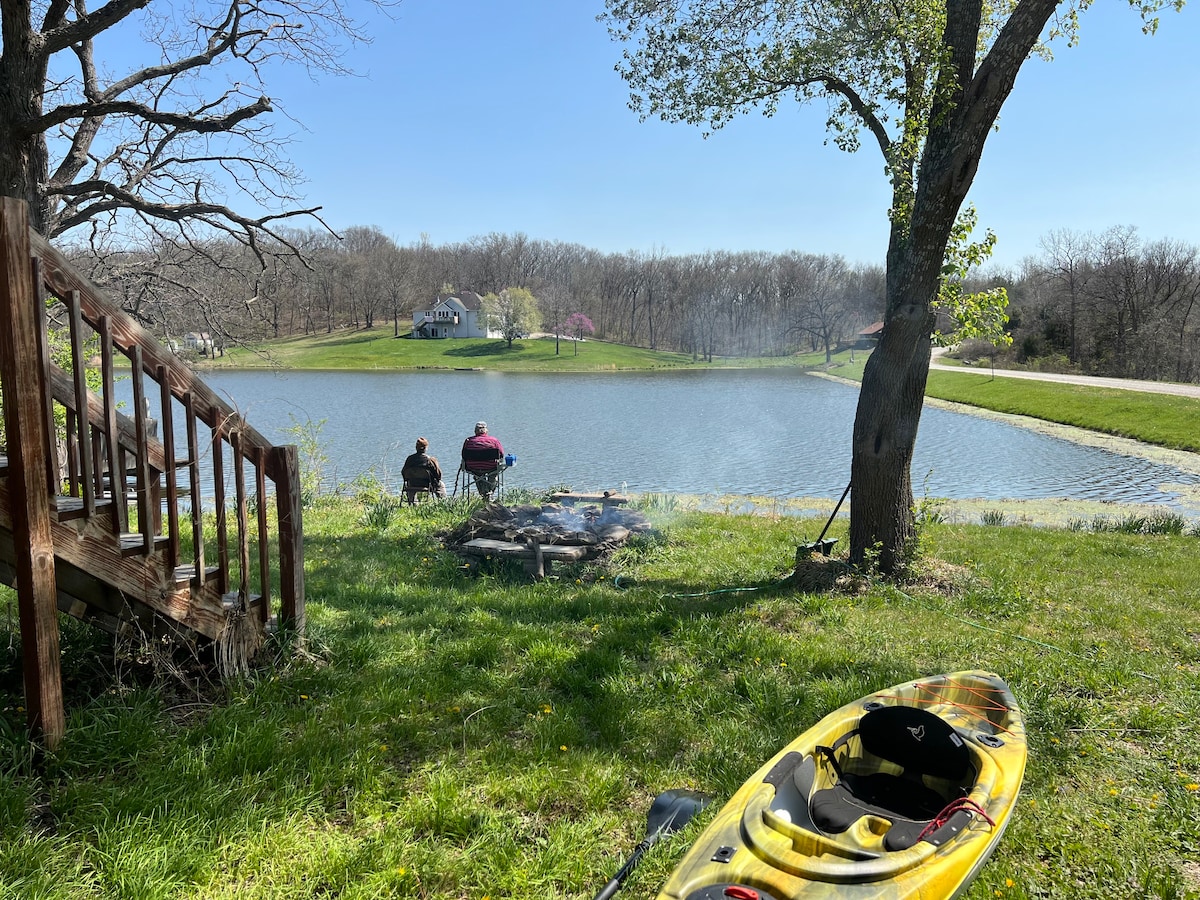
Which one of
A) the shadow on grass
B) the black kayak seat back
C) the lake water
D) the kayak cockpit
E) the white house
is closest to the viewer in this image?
the kayak cockpit

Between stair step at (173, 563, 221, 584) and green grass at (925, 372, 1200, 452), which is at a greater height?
stair step at (173, 563, 221, 584)

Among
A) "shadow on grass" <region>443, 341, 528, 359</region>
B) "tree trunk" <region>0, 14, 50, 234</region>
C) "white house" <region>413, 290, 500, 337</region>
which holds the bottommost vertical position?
"shadow on grass" <region>443, 341, 528, 359</region>

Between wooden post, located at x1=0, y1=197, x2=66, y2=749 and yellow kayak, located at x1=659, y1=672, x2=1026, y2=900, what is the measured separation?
9.38 feet

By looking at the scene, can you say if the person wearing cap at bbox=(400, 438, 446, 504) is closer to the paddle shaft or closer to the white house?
the paddle shaft

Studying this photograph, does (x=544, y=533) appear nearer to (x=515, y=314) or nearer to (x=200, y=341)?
(x=200, y=341)

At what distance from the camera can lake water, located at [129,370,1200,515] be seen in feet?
61.6

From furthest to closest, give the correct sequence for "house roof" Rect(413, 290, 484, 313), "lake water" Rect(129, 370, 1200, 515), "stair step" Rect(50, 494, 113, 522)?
"house roof" Rect(413, 290, 484, 313) < "lake water" Rect(129, 370, 1200, 515) < "stair step" Rect(50, 494, 113, 522)

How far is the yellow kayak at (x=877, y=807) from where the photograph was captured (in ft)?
8.87

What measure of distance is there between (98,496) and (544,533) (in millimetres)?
4737

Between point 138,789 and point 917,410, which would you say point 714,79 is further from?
point 138,789

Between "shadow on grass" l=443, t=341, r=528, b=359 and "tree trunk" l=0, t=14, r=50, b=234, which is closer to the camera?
"tree trunk" l=0, t=14, r=50, b=234

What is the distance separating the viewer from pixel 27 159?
277 inches

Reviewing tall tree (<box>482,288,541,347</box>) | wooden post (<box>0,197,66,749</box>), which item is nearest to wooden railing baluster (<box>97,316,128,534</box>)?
wooden post (<box>0,197,66,749</box>)

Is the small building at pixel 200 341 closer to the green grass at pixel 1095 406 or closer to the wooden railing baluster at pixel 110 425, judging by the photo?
the wooden railing baluster at pixel 110 425
